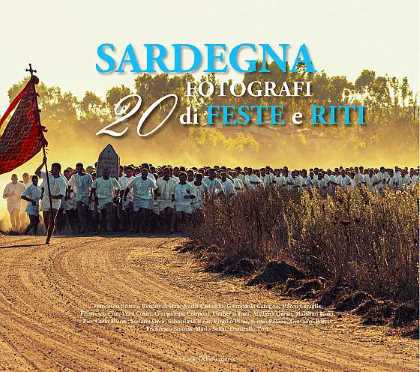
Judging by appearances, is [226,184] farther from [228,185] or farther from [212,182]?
[212,182]

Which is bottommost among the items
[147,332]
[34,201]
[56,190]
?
[147,332]

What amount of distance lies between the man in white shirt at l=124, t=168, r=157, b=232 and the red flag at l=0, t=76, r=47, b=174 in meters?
6.31

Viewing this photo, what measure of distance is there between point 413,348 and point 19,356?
3780 millimetres

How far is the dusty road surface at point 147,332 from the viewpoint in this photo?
9016 mm

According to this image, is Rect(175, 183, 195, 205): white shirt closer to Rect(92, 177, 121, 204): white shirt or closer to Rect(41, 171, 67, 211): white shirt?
Rect(92, 177, 121, 204): white shirt

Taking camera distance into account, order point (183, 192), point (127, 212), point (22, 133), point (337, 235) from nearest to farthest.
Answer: point (337, 235) < point (22, 133) < point (183, 192) < point (127, 212)

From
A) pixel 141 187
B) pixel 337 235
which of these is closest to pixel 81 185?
pixel 141 187

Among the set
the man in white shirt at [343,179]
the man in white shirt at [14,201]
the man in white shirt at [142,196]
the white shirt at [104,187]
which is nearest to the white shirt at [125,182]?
the man in white shirt at [142,196]

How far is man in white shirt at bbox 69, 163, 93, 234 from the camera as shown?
25469mm

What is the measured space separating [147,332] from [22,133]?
9.88 meters

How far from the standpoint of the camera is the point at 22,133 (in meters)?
19.6

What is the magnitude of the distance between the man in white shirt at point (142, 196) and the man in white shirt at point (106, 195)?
480 millimetres

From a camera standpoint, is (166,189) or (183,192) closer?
(183,192)

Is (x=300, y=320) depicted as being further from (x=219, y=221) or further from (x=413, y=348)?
(x=219, y=221)
